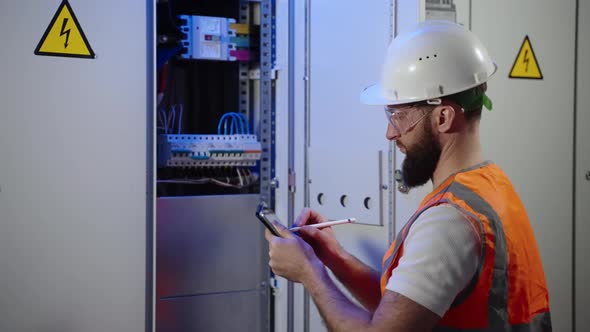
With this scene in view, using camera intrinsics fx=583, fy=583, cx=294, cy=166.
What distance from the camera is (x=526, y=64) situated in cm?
194

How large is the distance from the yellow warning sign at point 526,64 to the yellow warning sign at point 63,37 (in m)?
1.41

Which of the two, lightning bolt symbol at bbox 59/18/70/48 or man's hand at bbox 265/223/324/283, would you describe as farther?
lightning bolt symbol at bbox 59/18/70/48

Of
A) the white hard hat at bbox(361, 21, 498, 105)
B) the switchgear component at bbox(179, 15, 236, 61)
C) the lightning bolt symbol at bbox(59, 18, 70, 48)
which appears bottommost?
the white hard hat at bbox(361, 21, 498, 105)

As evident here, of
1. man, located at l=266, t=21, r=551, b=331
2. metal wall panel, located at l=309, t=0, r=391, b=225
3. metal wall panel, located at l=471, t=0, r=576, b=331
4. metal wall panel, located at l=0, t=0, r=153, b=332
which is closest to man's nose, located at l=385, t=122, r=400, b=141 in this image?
man, located at l=266, t=21, r=551, b=331

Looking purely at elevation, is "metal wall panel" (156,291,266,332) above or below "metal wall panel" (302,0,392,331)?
below

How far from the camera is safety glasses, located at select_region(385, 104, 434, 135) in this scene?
4.13ft

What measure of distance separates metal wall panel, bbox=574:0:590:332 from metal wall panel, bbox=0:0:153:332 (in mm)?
1489

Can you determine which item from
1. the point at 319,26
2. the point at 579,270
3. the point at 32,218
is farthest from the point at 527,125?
the point at 32,218

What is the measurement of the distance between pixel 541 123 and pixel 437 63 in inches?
36.8

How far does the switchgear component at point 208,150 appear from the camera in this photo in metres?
2.25

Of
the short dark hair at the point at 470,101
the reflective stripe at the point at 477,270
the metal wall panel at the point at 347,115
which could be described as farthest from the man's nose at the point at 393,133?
the metal wall panel at the point at 347,115

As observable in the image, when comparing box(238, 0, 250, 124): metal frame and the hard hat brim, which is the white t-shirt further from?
box(238, 0, 250, 124): metal frame

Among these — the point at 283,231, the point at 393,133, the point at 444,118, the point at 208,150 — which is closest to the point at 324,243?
the point at 283,231

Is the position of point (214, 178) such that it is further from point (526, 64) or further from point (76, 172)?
point (526, 64)
